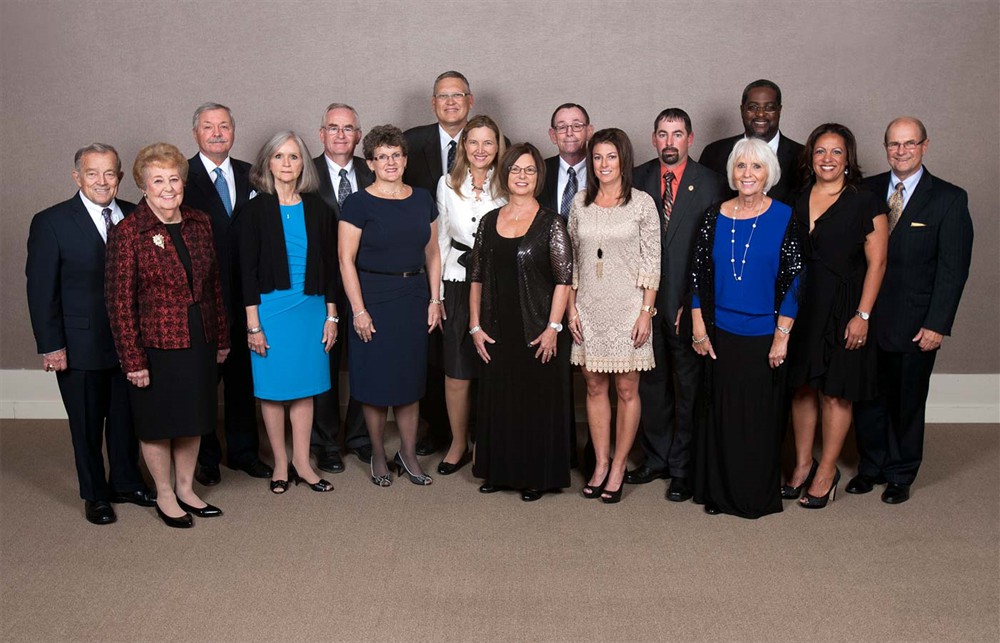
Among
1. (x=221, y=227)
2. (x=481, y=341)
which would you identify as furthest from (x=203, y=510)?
(x=481, y=341)

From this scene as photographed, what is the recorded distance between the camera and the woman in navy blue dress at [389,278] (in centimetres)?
429

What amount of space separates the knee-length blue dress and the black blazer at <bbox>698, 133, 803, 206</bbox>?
6.82 feet

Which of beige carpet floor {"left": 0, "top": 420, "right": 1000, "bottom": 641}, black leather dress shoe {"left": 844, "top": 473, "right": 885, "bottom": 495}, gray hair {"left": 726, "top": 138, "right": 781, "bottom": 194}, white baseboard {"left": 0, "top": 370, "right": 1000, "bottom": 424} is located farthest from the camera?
white baseboard {"left": 0, "top": 370, "right": 1000, "bottom": 424}

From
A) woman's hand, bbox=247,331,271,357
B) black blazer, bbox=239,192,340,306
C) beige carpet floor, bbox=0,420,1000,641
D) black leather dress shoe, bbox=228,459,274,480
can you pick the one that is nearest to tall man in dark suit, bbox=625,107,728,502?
beige carpet floor, bbox=0,420,1000,641

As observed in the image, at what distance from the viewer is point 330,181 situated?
15.7 ft

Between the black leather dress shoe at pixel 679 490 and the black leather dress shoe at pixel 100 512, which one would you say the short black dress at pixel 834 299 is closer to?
the black leather dress shoe at pixel 679 490

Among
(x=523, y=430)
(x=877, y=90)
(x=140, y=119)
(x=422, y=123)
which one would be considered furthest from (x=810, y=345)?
(x=140, y=119)

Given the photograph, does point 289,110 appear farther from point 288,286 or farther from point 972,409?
point 972,409

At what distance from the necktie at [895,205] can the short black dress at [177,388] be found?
127 inches

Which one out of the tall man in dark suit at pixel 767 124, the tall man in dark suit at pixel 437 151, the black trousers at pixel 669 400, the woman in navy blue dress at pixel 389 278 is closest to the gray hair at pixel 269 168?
the woman in navy blue dress at pixel 389 278

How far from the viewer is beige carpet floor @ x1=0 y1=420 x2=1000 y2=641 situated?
3281mm

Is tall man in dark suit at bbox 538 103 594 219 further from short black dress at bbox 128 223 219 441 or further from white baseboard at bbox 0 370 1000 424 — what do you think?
white baseboard at bbox 0 370 1000 424

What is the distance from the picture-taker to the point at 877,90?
568 centimetres

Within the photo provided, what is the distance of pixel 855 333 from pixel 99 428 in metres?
3.49
